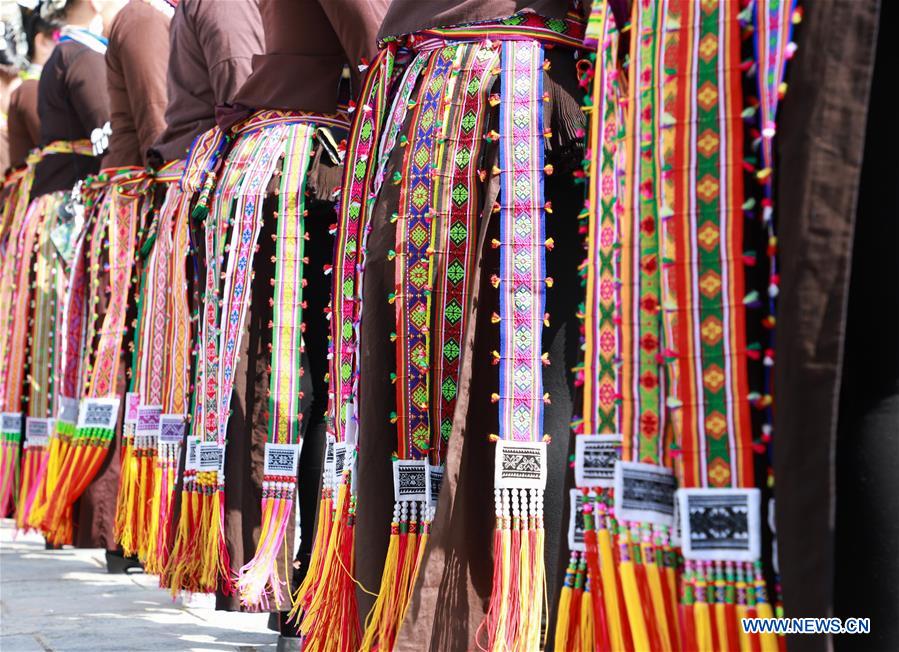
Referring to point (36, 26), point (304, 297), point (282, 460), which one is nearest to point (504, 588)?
point (282, 460)

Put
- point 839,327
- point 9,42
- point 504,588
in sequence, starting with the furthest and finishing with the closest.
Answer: point 9,42 → point 504,588 → point 839,327

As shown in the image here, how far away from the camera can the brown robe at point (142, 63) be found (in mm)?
4496

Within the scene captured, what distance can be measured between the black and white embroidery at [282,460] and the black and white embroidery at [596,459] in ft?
5.28

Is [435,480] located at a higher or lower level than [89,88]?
lower

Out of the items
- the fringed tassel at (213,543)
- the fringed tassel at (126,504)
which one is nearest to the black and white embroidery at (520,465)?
the fringed tassel at (213,543)

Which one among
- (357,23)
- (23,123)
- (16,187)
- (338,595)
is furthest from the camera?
(23,123)

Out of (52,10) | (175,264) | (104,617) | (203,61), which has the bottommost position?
(104,617)

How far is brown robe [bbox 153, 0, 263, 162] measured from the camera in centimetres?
370

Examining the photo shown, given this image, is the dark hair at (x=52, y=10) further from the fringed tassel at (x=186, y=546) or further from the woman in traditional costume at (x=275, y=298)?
the fringed tassel at (x=186, y=546)

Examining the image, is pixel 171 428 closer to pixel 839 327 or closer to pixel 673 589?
pixel 673 589

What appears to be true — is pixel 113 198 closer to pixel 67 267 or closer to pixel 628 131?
pixel 67 267

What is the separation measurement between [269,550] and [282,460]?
0.24 m

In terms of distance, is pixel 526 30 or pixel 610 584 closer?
pixel 610 584

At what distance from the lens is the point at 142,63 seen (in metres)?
4.48
